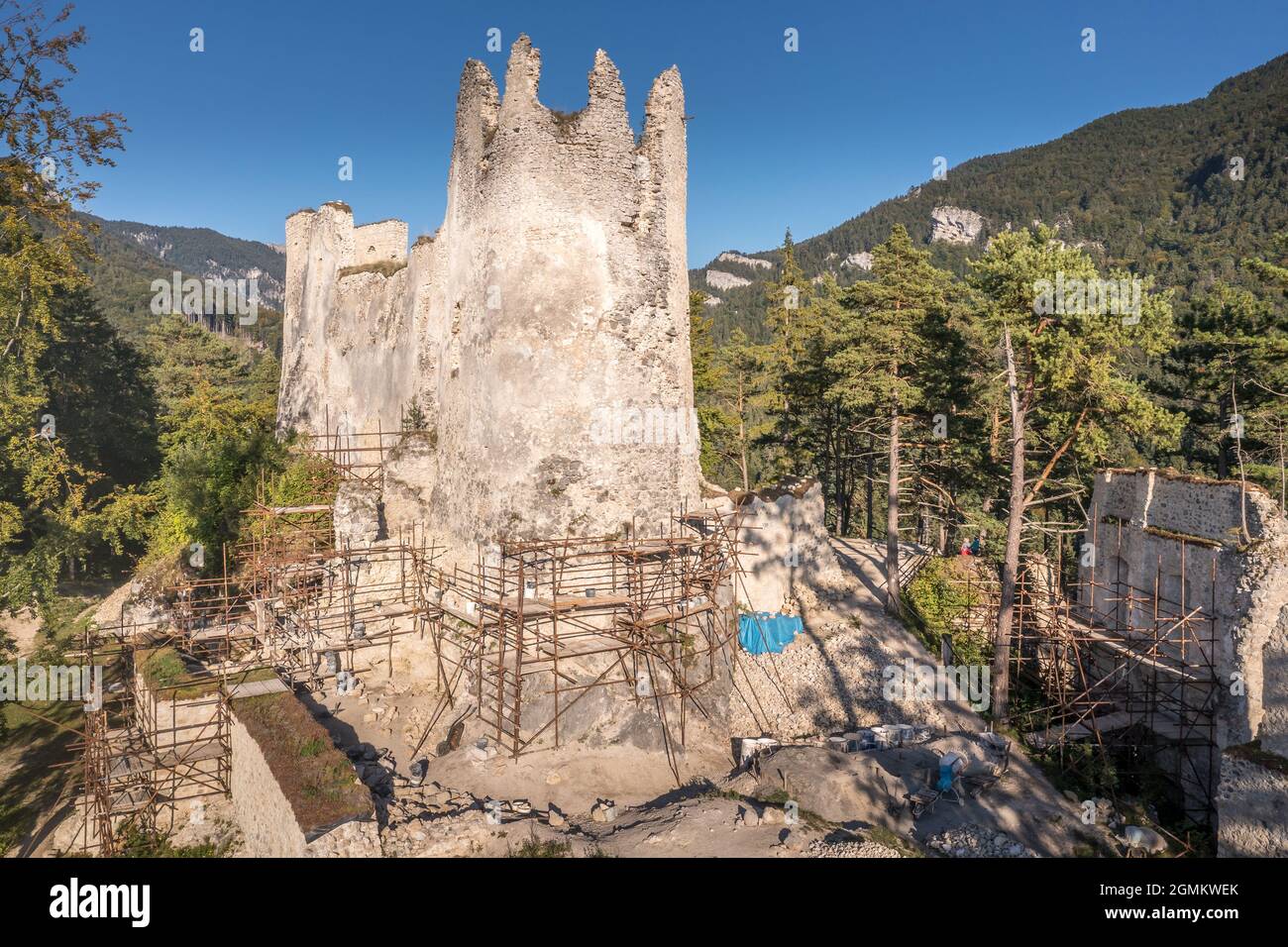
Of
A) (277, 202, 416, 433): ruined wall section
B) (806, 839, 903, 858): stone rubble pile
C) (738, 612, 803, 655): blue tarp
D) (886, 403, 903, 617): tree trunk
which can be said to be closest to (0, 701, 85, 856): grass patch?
(277, 202, 416, 433): ruined wall section

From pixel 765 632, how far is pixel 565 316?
32.1 feet

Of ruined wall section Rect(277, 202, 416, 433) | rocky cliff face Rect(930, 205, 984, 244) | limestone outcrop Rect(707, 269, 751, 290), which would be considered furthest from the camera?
limestone outcrop Rect(707, 269, 751, 290)

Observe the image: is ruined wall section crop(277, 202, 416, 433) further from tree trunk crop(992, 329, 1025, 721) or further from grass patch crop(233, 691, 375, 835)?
tree trunk crop(992, 329, 1025, 721)

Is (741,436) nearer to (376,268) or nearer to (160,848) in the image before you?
(376,268)

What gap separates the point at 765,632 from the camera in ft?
66.2

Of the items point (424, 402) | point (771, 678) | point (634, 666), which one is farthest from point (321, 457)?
point (771, 678)

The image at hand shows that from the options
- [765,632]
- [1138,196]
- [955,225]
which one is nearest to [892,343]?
[765,632]

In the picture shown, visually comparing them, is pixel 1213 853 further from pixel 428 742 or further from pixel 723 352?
pixel 723 352

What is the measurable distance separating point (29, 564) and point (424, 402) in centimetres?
1353

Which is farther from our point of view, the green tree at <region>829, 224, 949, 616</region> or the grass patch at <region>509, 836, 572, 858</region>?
the green tree at <region>829, 224, 949, 616</region>

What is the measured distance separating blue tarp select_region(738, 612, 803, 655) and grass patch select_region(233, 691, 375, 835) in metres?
11.1

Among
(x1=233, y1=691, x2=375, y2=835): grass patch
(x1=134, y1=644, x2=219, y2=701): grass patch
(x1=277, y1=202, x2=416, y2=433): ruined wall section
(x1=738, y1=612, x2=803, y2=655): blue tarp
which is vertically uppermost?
(x1=277, y1=202, x2=416, y2=433): ruined wall section

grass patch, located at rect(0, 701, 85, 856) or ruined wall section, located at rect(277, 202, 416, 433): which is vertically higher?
ruined wall section, located at rect(277, 202, 416, 433)

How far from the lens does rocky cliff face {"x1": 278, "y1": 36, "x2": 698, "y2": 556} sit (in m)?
16.0
